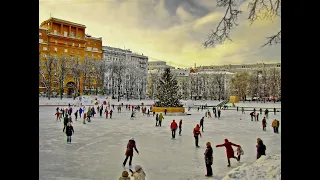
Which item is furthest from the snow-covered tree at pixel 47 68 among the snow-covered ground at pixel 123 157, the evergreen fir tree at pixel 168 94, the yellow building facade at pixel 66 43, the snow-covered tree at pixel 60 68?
the snow-covered ground at pixel 123 157

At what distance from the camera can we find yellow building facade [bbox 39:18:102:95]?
94.2ft

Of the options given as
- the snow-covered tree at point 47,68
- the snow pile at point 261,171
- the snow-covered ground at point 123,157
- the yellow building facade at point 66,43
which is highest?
the yellow building facade at point 66,43

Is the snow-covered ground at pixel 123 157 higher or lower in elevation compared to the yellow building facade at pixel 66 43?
lower

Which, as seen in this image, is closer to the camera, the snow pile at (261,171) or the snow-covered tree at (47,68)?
the snow pile at (261,171)

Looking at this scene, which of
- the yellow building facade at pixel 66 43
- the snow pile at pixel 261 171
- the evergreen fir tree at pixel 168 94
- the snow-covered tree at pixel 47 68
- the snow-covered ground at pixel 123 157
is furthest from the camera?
the snow-covered tree at pixel 47 68

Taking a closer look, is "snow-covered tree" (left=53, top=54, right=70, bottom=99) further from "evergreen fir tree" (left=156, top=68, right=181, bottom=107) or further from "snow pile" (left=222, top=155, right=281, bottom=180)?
"snow pile" (left=222, top=155, right=281, bottom=180)

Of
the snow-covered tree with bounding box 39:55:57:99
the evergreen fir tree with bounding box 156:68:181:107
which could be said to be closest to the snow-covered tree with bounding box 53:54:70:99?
the snow-covered tree with bounding box 39:55:57:99

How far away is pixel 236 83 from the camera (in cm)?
4694

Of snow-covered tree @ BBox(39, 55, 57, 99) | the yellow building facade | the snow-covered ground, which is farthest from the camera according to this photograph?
snow-covered tree @ BBox(39, 55, 57, 99)

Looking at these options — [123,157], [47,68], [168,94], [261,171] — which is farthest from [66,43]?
[261,171]

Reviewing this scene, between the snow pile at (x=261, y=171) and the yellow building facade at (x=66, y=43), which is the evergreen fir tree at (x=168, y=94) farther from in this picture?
the snow pile at (x=261, y=171)

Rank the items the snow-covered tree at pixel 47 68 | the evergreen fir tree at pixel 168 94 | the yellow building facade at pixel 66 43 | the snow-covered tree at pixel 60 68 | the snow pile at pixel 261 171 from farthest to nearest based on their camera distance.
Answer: the snow-covered tree at pixel 60 68 → the snow-covered tree at pixel 47 68 → the yellow building facade at pixel 66 43 → the evergreen fir tree at pixel 168 94 → the snow pile at pixel 261 171

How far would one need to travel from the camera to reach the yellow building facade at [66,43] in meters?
28.7
